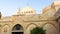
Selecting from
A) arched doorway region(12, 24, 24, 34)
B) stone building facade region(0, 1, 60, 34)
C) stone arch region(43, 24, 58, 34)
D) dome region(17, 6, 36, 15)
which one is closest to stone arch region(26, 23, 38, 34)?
stone building facade region(0, 1, 60, 34)

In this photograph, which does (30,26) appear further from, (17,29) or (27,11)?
(27,11)

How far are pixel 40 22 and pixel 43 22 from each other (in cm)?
41

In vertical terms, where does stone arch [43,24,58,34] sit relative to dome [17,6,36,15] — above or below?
below

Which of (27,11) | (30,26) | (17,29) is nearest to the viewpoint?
(30,26)

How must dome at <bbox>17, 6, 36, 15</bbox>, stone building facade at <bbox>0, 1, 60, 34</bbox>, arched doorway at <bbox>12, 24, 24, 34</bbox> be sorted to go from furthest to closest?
dome at <bbox>17, 6, 36, 15</bbox> → arched doorway at <bbox>12, 24, 24, 34</bbox> → stone building facade at <bbox>0, 1, 60, 34</bbox>

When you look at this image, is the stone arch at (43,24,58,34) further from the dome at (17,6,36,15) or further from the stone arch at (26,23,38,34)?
the dome at (17,6,36,15)

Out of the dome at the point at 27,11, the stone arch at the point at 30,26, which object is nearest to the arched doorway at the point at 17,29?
the stone arch at the point at 30,26

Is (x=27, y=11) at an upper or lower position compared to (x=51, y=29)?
upper

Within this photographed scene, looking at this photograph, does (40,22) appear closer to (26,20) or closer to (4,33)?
(26,20)

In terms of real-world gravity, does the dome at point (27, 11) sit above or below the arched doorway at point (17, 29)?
above

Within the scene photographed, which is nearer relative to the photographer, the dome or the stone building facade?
the stone building facade

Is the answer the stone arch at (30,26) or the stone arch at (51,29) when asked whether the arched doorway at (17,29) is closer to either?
the stone arch at (30,26)

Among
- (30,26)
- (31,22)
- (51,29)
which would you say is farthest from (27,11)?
(51,29)

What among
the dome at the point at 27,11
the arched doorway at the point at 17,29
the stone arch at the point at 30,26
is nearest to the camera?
the stone arch at the point at 30,26
